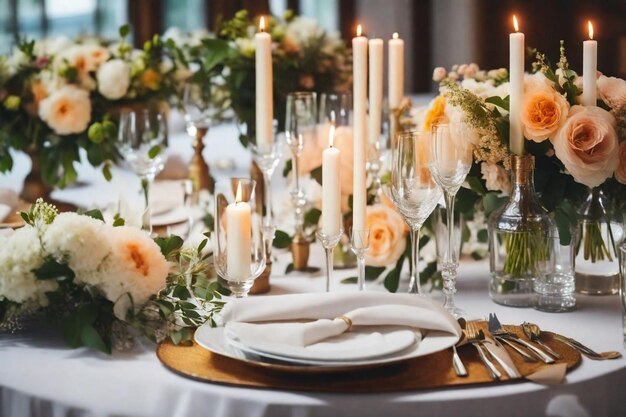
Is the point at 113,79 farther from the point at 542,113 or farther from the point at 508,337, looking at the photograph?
the point at 508,337

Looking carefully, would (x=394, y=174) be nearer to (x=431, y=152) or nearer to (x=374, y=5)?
(x=431, y=152)

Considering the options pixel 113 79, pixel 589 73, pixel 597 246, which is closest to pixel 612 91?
pixel 589 73

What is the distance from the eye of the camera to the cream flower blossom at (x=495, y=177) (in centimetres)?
188

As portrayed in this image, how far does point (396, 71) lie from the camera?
2344 mm

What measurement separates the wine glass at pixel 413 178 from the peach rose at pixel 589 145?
253 millimetres

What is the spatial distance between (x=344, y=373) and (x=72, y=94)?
185 centimetres

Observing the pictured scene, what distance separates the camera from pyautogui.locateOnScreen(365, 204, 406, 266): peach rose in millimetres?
1977

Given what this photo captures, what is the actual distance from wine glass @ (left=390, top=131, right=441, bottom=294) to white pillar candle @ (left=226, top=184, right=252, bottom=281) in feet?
0.89

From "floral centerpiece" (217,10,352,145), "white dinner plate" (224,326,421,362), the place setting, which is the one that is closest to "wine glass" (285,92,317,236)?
the place setting

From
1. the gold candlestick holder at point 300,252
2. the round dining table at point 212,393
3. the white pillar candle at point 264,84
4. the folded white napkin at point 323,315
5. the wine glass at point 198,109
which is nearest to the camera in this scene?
the round dining table at point 212,393

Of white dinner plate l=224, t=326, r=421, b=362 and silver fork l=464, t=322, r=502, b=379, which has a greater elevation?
white dinner plate l=224, t=326, r=421, b=362

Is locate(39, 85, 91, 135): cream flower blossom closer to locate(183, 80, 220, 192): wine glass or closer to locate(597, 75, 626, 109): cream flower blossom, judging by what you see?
locate(183, 80, 220, 192): wine glass

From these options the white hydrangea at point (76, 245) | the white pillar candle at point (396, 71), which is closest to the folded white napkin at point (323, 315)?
the white hydrangea at point (76, 245)

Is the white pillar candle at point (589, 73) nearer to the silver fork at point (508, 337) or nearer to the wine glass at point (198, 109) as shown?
the silver fork at point (508, 337)
